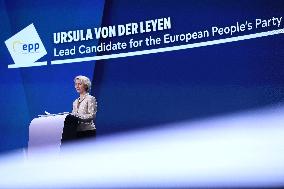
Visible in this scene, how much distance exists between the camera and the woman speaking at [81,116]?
3879 mm

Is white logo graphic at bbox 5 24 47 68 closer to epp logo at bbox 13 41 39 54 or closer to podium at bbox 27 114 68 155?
epp logo at bbox 13 41 39 54

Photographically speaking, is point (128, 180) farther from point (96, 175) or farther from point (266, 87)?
point (266, 87)

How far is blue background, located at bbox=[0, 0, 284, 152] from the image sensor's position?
13.1 ft

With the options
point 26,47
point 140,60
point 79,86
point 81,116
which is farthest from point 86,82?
point 26,47

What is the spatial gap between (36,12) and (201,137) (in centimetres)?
163

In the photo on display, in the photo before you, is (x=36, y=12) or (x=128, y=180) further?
(x=36, y=12)

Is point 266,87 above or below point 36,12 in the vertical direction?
below

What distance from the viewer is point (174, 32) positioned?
164 inches

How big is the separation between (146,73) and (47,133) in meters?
0.87

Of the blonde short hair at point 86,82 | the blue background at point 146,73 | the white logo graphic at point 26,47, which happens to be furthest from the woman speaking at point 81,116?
the white logo graphic at point 26,47

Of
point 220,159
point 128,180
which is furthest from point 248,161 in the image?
point 128,180

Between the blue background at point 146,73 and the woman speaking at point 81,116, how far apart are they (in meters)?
0.15

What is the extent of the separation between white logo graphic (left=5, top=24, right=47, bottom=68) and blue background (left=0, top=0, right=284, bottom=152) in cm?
4

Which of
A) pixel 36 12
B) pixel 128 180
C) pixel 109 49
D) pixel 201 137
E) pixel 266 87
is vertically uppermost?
pixel 36 12
